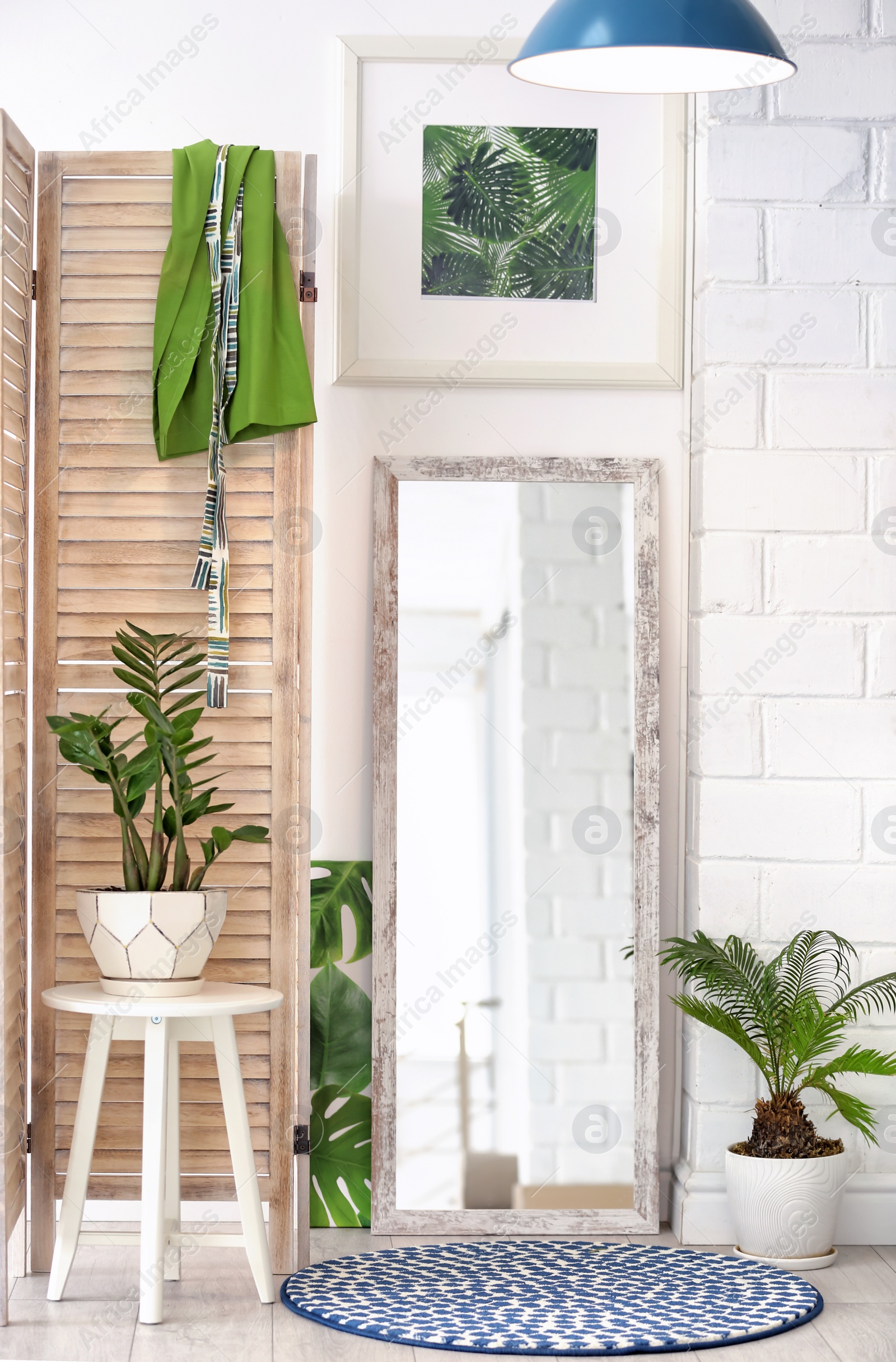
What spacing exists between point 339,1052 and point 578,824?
73 centimetres

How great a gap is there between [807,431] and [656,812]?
2.94ft

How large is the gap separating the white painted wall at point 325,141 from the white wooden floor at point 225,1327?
0.66 m

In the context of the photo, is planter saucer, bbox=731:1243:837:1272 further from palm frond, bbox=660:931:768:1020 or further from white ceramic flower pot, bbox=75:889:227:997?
white ceramic flower pot, bbox=75:889:227:997

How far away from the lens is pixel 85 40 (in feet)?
10.3

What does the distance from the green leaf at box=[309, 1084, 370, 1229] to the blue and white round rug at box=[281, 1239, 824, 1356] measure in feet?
0.68

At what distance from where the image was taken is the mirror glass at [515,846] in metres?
3.01

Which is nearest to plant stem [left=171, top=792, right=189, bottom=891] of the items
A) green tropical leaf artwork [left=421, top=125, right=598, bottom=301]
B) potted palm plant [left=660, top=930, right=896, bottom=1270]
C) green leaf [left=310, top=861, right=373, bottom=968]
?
green leaf [left=310, top=861, right=373, bottom=968]

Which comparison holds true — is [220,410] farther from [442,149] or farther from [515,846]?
[515,846]

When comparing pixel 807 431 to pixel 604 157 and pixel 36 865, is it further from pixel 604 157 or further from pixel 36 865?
pixel 36 865

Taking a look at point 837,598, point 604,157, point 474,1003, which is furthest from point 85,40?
point 474,1003

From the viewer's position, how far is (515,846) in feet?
10.1

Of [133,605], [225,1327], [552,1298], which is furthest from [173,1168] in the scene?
[133,605]

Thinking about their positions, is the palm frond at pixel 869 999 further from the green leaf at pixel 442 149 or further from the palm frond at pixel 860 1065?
→ the green leaf at pixel 442 149

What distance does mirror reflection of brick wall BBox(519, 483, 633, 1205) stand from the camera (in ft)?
9.95
